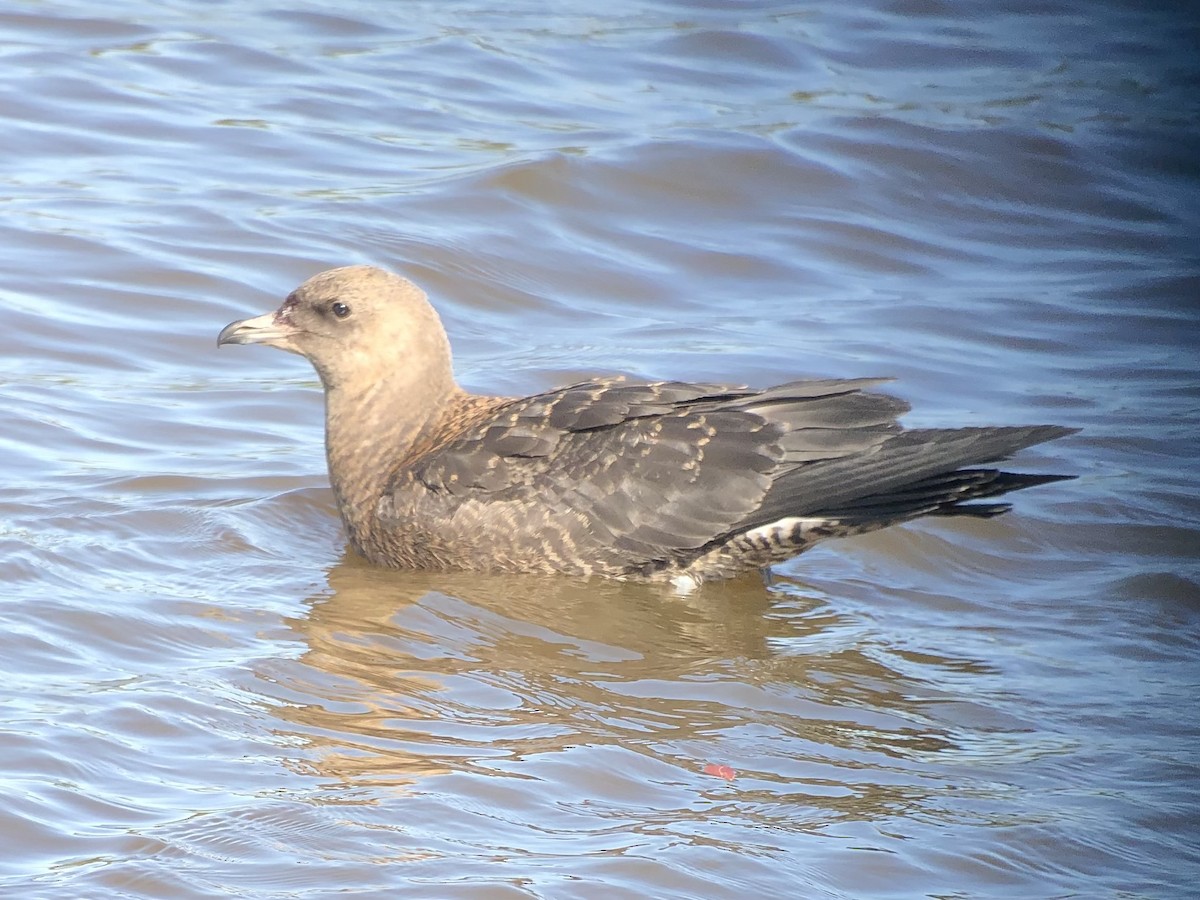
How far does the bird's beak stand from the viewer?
21.9ft

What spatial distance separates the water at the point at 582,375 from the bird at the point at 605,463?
6.9 inches

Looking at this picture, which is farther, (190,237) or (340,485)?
(190,237)

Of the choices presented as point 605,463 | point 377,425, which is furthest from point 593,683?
point 377,425

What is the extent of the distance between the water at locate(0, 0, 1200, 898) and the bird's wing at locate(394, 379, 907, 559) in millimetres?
300

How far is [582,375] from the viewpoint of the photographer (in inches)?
312

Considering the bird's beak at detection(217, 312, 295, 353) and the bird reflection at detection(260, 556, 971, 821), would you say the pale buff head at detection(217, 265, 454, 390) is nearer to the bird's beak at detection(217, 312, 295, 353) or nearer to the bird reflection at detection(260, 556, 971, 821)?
the bird's beak at detection(217, 312, 295, 353)

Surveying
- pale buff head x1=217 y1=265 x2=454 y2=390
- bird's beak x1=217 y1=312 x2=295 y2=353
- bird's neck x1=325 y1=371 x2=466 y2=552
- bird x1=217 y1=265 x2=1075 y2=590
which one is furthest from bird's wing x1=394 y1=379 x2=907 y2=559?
bird's beak x1=217 y1=312 x2=295 y2=353

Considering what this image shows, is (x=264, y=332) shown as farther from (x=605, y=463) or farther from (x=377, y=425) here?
(x=605, y=463)

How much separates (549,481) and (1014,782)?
2.14 meters

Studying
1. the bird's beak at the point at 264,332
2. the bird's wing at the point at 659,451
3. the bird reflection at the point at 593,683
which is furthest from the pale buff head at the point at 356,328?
the bird reflection at the point at 593,683

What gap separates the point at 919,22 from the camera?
1312 centimetres

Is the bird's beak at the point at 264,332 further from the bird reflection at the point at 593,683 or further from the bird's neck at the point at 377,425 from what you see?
the bird reflection at the point at 593,683

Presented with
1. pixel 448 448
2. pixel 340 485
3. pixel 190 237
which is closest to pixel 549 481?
pixel 448 448

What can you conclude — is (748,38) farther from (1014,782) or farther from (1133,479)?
(1014,782)
